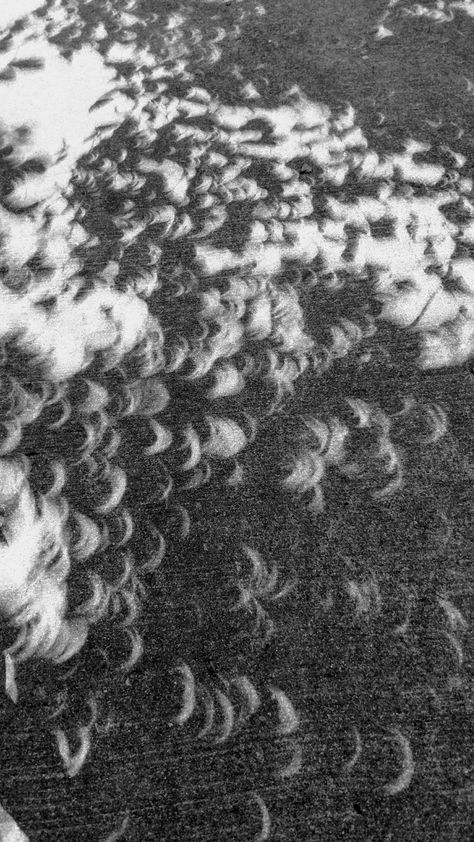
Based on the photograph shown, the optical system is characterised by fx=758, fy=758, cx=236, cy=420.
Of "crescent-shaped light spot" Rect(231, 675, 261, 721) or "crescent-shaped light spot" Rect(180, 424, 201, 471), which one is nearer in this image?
"crescent-shaped light spot" Rect(231, 675, 261, 721)

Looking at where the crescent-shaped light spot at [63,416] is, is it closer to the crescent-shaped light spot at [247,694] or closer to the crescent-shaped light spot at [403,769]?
the crescent-shaped light spot at [247,694]

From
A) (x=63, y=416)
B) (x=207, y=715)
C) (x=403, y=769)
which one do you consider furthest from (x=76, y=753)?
(x=63, y=416)

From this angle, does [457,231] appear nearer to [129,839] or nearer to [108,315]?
[108,315]

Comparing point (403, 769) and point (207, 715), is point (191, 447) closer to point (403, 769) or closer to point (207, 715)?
point (207, 715)

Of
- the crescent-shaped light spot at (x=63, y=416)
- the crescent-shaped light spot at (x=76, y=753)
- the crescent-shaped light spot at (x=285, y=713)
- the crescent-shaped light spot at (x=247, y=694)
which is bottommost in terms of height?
the crescent-shaped light spot at (x=285, y=713)

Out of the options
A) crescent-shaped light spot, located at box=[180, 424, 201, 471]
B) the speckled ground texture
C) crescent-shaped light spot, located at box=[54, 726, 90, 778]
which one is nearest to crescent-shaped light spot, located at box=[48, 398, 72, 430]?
the speckled ground texture

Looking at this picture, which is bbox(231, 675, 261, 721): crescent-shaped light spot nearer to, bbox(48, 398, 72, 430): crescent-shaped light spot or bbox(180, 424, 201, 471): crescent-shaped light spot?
bbox(180, 424, 201, 471): crescent-shaped light spot

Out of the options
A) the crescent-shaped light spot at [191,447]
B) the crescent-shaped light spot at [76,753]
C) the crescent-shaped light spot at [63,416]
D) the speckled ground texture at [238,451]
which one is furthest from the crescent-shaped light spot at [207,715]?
the crescent-shaped light spot at [63,416]

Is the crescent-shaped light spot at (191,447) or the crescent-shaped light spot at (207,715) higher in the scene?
the crescent-shaped light spot at (191,447)
